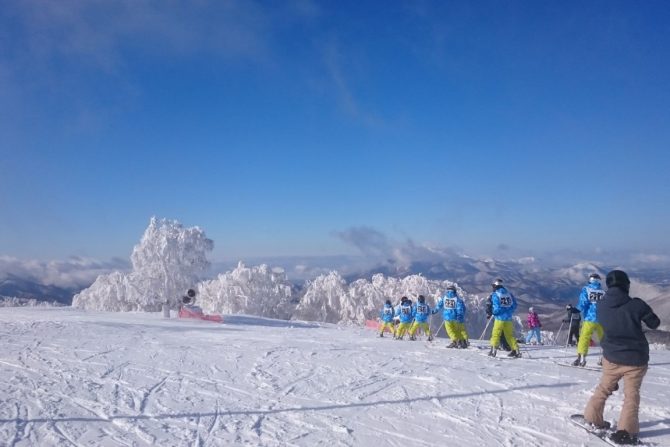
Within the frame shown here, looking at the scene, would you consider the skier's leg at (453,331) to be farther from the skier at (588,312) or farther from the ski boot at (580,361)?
the ski boot at (580,361)

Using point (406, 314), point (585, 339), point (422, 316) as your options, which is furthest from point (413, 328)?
point (585, 339)

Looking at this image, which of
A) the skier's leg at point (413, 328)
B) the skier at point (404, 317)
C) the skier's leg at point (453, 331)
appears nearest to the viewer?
the skier's leg at point (453, 331)

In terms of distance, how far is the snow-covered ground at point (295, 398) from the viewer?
19.8 feet

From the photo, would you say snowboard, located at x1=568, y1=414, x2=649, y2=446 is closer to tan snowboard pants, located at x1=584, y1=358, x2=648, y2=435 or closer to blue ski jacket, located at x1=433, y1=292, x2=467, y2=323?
tan snowboard pants, located at x1=584, y1=358, x2=648, y2=435

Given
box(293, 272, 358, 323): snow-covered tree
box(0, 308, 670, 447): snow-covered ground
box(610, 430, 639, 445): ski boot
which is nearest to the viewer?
box(610, 430, 639, 445): ski boot

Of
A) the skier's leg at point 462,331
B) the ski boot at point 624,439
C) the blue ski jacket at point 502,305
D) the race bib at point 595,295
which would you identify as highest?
the race bib at point 595,295

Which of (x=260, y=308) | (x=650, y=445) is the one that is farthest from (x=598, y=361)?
(x=260, y=308)

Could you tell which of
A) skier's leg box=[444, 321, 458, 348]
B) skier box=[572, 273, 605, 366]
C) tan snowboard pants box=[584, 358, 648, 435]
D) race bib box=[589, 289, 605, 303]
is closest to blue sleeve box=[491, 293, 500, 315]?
skier box=[572, 273, 605, 366]

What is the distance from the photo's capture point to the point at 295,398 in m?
7.76

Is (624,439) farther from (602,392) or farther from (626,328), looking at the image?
(626,328)

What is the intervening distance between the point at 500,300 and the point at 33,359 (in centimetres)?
1130

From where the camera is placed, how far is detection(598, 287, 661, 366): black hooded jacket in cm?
554

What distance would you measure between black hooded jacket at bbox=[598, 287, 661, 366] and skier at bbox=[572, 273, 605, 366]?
5.20 metres

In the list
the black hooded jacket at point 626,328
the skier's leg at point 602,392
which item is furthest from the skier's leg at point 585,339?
the black hooded jacket at point 626,328
